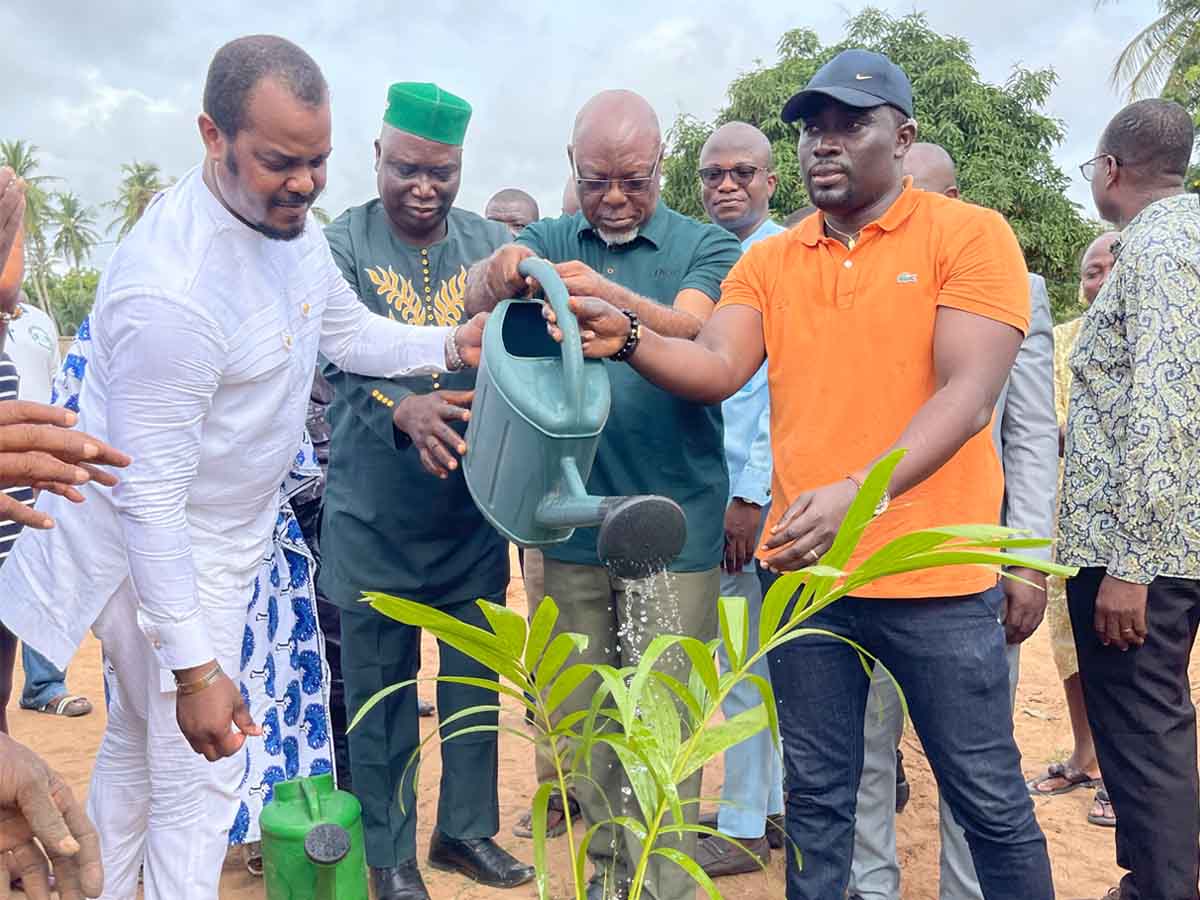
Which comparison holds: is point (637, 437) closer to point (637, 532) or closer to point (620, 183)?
point (620, 183)

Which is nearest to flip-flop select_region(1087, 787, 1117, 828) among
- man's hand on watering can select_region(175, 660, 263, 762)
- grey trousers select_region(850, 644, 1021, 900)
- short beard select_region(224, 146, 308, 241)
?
grey trousers select_region(850, 644, 1021, 900)

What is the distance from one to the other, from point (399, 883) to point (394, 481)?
3.61ft

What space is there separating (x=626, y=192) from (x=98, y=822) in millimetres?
1773

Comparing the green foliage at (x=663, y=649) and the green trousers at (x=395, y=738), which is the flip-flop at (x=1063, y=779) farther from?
the green foliage at (x=663, y=649)

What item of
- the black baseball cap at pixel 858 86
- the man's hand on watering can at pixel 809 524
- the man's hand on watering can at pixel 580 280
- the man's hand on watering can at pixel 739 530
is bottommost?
the man's hand on watering can at pixel 739 530

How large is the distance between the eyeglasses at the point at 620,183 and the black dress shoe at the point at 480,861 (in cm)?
188

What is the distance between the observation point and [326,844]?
7.82ft

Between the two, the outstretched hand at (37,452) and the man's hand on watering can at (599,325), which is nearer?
the outstretched hand at (37,452)

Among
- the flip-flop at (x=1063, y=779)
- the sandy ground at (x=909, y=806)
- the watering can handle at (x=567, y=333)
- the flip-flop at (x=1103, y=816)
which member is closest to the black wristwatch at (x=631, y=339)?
the watering can handle at (x=567, y=333)

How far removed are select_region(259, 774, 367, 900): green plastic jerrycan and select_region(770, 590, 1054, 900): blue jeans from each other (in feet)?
3.42

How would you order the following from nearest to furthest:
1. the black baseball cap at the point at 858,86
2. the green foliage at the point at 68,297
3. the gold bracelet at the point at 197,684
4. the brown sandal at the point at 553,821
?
the gold bracelet at the point at 197,684 → the black baseball cap at the point at 858,86 → the brown sandal at the point at 553,821 → the green foliage at the point at 68,297

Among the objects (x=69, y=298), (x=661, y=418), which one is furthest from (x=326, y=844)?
(x=69, y=298)

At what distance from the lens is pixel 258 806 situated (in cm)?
292

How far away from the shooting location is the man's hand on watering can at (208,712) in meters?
1.89
